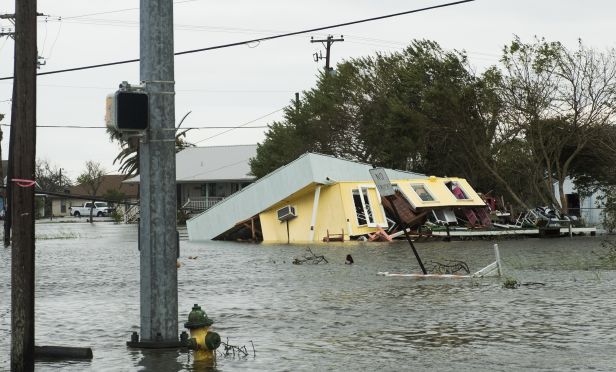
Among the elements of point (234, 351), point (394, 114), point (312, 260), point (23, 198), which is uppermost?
point (394, 114)

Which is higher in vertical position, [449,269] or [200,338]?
[449,269]

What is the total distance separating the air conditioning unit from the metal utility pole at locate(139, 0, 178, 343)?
100 feet

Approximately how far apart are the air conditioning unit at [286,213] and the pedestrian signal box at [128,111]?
3087 cm

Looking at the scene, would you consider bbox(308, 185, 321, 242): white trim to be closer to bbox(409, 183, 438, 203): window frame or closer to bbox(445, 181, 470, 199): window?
bbox(409, 183, 438, 203): window frame

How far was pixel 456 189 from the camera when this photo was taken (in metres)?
43.4

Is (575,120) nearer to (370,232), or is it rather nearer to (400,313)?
(370,232)

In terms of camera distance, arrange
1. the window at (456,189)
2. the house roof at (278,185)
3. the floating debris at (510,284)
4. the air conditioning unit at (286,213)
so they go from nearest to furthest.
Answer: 1. the floating debris at (510,284)
2. the house roof at (278,185)
3. the air conditioning unit at (286,213)
4. the window at (456,189)

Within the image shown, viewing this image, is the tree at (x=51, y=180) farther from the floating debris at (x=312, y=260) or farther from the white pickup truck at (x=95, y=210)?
the floating debris at (x=312, y=260)

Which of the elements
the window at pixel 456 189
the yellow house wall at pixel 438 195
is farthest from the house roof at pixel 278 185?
the window at pixel 456 189

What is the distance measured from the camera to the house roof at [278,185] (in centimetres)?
4063

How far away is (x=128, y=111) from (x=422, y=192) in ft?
105

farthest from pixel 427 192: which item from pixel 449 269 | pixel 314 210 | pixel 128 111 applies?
pixel 128 111

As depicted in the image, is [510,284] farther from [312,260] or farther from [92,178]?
[92,178]

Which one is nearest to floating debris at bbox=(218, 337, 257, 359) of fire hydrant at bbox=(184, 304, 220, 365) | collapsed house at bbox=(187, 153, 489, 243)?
fire hydrant at bbox=(184, 304, 220, 365)
